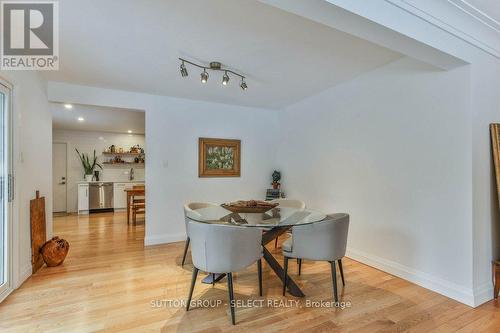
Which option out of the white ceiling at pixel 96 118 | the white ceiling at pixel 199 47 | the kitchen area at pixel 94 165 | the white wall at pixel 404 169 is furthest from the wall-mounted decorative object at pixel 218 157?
the kitchen area at pixel 94 165

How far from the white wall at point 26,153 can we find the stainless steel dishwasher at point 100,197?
3756 mm

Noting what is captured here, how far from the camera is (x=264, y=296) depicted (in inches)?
95.2

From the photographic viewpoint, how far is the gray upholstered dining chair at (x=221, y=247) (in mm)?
2029

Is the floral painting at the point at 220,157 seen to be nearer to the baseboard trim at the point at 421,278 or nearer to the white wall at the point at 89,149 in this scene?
the baseboard trim at the point at 421,278

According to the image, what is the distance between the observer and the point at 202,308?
221cm

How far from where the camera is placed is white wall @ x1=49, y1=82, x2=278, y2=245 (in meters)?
3.89

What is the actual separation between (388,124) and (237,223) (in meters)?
2.10

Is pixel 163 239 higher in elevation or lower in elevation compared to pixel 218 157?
lower

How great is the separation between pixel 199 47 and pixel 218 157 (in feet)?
7.47

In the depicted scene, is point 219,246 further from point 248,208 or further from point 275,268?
point 275,268

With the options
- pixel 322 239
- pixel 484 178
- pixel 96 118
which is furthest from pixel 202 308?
pixel 96 118

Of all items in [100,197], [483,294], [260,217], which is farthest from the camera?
[100,197]

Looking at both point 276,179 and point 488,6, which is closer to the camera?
point 488,6

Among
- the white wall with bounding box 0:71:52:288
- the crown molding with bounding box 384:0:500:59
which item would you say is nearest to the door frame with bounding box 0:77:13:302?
the white wall with bounding box 0:71:52:288
